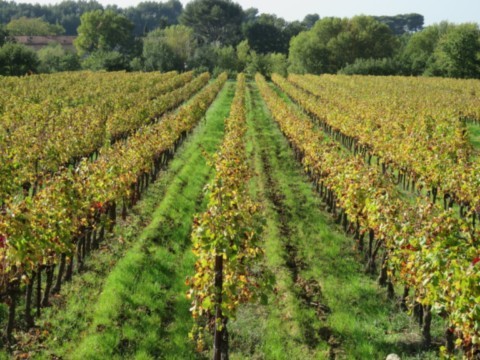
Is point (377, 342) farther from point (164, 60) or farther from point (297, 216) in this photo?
point (164, 60)

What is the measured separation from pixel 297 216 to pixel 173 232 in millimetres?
5196

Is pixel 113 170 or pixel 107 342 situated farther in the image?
pixel 113 170

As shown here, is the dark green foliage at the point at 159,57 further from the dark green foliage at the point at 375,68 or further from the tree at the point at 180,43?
the dark green foliage at the point at 375,68

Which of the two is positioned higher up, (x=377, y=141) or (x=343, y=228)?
(x=377, y=141)

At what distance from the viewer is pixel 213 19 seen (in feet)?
475

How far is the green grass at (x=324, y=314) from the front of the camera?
10.2 m

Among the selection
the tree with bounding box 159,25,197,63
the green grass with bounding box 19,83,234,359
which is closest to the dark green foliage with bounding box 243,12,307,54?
the tree with bounding box 159,25,197,63

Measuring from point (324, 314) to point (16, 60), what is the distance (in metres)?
72.1

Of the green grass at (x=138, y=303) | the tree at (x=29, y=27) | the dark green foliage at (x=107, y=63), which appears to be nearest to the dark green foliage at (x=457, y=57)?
the dark green foliage at (x=107, y=63)

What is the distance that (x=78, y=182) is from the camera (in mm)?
12117

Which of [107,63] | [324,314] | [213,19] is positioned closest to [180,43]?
[107,63]

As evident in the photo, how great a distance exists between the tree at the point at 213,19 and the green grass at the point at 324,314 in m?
135

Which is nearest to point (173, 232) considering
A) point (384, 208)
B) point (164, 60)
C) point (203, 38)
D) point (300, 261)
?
point (300, 261)

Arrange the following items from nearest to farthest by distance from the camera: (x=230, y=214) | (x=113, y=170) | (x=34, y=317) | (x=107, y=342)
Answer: (x=230, y=214) → (x=107, y=342) → (x=34, y=317) → (x=113, y=170)
